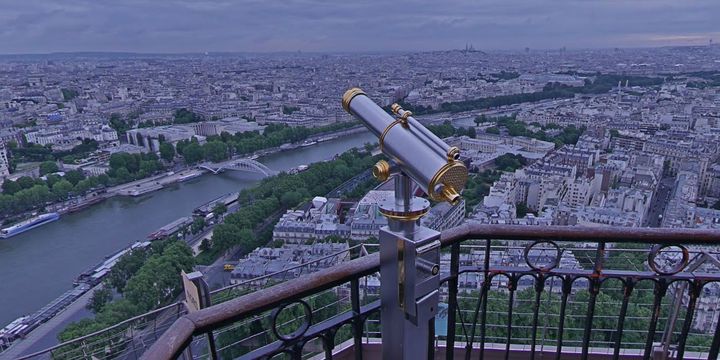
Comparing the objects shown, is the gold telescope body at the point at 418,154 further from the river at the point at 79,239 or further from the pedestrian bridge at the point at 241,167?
the pedestrian bridge at the point at 241,167

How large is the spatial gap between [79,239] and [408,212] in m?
14.4

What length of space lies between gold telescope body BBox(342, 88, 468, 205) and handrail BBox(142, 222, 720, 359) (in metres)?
0.19

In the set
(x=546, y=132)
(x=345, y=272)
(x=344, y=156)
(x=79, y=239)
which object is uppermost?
(x=345, y=272)

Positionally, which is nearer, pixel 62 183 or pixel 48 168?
pixel 62 183

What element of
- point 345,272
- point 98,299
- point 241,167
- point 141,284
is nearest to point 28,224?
point 98,299

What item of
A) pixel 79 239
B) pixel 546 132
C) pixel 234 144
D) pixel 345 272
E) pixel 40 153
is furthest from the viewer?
pixel 546 132

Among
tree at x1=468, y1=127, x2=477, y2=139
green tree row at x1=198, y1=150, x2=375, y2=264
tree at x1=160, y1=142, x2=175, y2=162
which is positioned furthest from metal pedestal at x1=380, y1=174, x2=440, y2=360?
tree at x1=468, y1=127, x2=477, y2=139

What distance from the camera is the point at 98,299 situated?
28.7ft

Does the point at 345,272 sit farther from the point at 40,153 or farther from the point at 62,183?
the point at 40,153

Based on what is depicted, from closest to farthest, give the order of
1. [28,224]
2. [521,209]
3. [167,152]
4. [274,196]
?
[28,224]
[521,209]
[274,196]
[167,152]

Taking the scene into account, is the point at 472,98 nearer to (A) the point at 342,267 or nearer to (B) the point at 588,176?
(B) the point at 588,176

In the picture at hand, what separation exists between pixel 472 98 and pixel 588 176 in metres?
23.6

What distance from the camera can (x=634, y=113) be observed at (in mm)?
29344

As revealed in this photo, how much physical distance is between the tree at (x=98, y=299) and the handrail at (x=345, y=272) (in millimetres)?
9417
